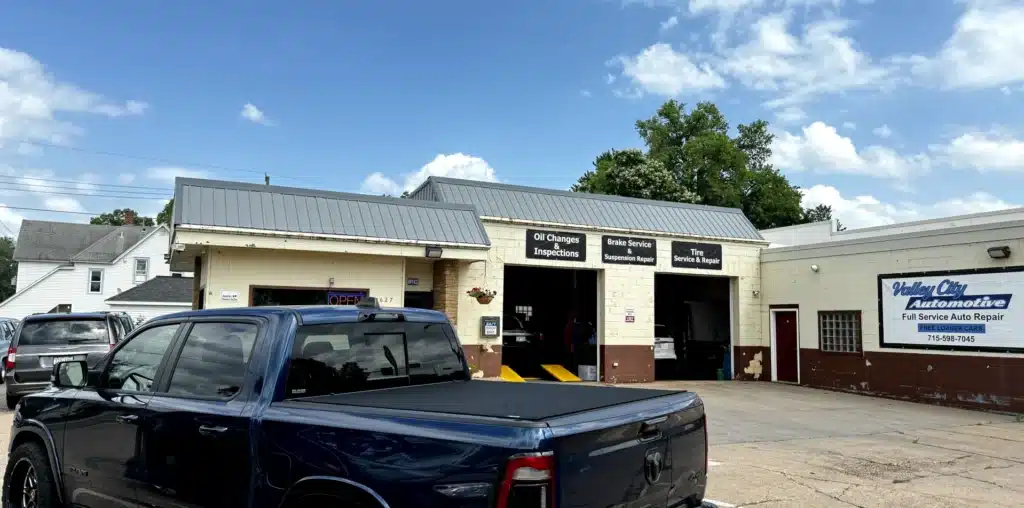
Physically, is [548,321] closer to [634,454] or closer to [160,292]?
[634,454]

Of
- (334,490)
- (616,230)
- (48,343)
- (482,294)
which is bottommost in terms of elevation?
(334,490)

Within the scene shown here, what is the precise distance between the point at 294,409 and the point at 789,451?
801 centimetres

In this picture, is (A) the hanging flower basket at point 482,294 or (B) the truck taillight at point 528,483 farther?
(A) the hanging flower basket at point 482,294

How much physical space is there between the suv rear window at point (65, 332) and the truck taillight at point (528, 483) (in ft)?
39.1

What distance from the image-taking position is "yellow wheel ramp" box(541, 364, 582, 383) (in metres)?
19.0

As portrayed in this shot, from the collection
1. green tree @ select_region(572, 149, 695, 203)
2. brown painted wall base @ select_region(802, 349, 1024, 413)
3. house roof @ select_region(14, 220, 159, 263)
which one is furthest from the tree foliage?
house roof @ select_region(14, 220, 159, 263)

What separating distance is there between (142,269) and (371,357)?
4542cm

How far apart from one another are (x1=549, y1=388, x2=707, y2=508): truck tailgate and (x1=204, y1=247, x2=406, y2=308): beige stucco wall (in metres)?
11.0

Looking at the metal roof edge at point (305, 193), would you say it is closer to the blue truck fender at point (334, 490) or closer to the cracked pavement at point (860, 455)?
the cracked pavement at point (860, 455)

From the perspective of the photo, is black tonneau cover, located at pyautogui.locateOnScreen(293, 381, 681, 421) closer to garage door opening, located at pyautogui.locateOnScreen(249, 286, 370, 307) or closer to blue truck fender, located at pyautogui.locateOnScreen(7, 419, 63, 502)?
blue truck fender, located at pyautogui.locateOnScreen(7, 419, 63, 502)

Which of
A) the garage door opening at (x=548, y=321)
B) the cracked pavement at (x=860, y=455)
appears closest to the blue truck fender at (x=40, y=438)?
the cracked pavement at (x=860, y=455)

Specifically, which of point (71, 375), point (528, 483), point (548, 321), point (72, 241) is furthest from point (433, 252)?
point (72, 241)

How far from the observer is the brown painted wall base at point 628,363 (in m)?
19.0

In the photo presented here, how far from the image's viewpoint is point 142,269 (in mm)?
44000
